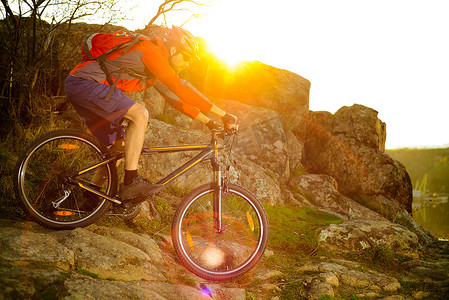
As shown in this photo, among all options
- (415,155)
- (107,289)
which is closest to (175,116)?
(107,289)

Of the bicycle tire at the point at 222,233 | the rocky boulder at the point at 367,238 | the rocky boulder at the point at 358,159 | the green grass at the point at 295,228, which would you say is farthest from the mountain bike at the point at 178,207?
the rocky boulder at the point at 358,159

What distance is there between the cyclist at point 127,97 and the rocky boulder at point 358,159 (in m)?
7.63

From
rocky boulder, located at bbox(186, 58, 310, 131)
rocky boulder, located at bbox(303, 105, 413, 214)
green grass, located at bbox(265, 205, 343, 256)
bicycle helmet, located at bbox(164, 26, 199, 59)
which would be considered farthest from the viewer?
rocky boulder, located at bbox(186, 58, 310, 131)

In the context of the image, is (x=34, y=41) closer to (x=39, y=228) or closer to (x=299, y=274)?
(x=39, y=228)

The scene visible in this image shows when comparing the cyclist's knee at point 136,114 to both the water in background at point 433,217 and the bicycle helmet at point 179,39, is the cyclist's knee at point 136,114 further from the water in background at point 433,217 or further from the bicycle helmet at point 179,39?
the water in background at point 433,217

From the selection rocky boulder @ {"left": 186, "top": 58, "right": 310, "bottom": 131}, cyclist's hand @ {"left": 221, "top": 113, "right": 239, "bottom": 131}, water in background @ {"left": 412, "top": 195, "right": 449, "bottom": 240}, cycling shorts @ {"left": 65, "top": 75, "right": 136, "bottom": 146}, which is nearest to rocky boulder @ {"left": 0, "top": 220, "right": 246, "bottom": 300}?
cycling shorts @ {"left": 65, "top": 75, "right": 136, "bottom": 146}

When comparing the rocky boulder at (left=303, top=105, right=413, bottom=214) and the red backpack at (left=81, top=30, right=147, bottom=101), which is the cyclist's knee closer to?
the red backpack at (left=81, top=30, right=147, bottom=101)

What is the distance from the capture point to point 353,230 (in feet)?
16.3

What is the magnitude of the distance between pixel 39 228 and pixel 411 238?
5.48 metres

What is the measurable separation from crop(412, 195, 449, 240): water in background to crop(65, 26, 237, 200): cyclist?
6835mm

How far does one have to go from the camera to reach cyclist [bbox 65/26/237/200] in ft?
10.6

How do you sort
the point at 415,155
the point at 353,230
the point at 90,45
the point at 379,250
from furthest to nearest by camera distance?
the point at 415,155
the point at 353,230
the point at 379,250
the point at 90,45

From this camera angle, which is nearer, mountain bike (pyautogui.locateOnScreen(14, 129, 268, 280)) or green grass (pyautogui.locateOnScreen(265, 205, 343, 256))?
mountain bike (pyautogui.locateOnScreen(14, 129, 268, 280))

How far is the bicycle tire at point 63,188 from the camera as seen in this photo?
10.7 feet
